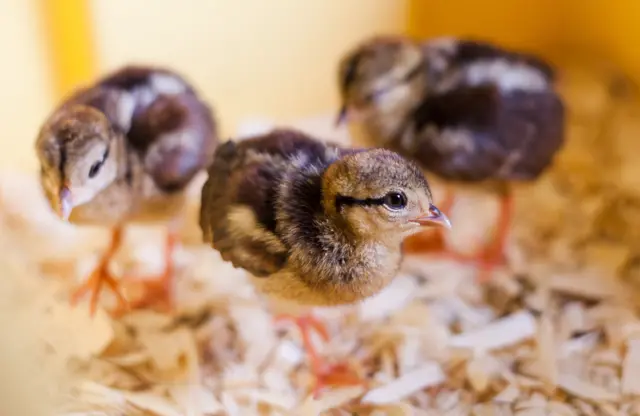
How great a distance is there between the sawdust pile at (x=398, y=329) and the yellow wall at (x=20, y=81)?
13 centimetres

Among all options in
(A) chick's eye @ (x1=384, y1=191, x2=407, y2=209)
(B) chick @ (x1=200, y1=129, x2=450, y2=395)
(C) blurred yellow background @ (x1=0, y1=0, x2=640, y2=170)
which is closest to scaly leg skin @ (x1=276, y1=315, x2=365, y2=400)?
(B) chick @ (x1=200, y1=129, x2=450, y2=395)

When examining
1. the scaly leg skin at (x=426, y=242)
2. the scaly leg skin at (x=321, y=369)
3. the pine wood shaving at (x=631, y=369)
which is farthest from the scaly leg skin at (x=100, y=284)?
the pine wood shaving at (x=631, y=369)

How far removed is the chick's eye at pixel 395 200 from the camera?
49.0 inches

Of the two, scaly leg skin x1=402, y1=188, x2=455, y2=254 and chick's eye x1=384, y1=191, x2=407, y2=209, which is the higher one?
chick's eye x1=384, y1=191, x2=407, y2=209

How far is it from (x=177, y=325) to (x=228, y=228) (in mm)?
493

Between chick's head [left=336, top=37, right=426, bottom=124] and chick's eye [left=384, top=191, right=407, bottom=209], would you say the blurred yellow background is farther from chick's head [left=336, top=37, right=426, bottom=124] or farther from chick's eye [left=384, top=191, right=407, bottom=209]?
chick's eye [left=384, top=191, right=407, bottom=209]

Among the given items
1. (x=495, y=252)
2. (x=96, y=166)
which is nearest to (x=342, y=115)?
(x=495, y=252)

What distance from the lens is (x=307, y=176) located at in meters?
1.38

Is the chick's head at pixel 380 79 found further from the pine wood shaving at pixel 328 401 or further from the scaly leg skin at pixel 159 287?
the pine wood shaving at pixel 328 401

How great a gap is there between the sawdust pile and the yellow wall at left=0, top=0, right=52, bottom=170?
0.13 meters

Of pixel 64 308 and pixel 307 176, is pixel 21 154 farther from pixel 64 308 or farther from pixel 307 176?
pixel 307 176

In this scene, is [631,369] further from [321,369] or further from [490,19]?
[490,19]

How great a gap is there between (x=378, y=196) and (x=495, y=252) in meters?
0.87

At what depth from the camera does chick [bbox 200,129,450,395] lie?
1258 mm
